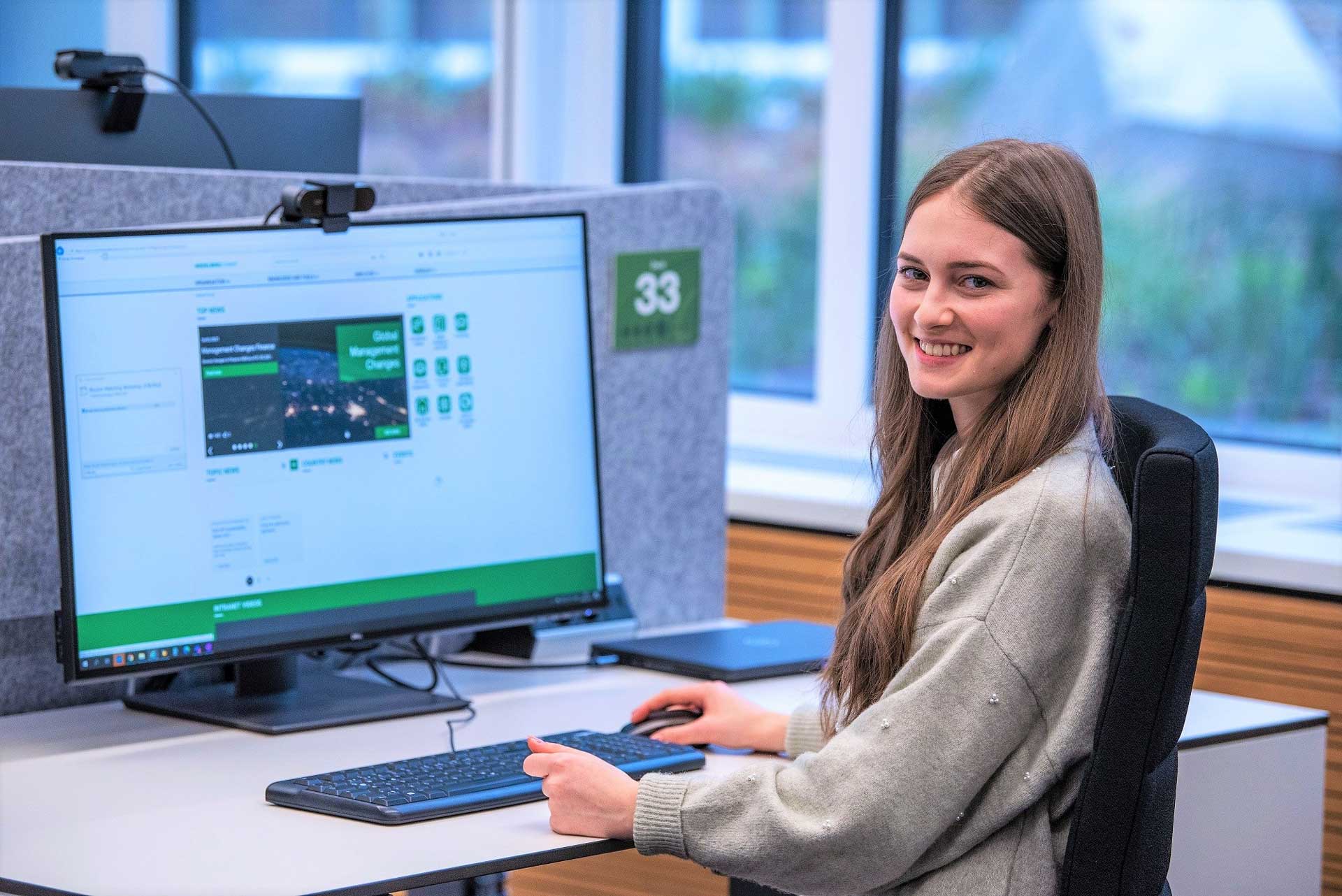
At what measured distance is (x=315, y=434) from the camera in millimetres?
1309

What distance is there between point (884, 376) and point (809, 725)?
10.8 inches

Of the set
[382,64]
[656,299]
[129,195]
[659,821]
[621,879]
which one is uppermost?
[382,64]

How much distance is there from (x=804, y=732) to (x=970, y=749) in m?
0.29

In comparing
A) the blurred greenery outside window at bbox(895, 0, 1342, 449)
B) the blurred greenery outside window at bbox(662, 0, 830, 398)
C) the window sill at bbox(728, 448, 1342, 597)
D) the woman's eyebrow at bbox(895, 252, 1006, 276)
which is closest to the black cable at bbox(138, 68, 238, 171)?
the window sill at bbox(728, 448, 1342, 597)

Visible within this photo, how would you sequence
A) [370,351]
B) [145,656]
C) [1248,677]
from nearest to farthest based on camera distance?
[145,656] < [370,351] < [1248,677]

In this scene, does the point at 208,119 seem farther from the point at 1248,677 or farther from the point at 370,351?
the point at 1248,677

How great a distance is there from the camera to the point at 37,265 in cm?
131

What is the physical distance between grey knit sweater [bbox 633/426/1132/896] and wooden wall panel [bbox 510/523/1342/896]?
65cm

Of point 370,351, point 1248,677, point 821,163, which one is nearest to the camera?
point 370,351

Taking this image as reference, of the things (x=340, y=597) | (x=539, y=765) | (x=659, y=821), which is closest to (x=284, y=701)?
(x=340, y=597)

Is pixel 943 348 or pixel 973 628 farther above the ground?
pixel 943 348

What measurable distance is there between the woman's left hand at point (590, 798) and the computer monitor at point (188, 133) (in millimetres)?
809

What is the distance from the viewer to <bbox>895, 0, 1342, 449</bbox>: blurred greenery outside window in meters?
2.21

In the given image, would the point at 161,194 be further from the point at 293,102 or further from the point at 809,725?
the point at 809,725
